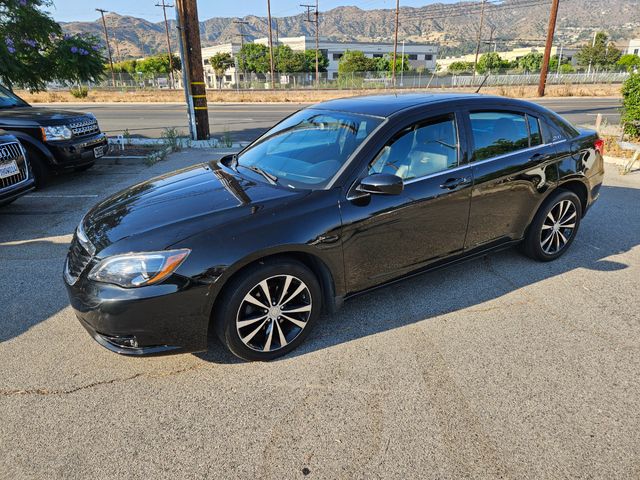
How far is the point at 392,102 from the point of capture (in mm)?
3744

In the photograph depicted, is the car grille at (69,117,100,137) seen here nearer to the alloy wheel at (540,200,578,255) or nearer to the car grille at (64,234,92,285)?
the car grille at (64,234,92,285)

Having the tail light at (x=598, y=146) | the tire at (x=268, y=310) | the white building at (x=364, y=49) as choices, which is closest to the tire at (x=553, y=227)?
the tail light at (x=598, y=146)

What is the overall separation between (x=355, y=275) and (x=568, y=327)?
1703mm

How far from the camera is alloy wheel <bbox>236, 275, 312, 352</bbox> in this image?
114 inches

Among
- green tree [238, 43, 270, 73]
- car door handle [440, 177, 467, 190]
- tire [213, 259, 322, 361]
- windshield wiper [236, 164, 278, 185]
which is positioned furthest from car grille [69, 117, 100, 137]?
green tree [238, 43, 270, 73]

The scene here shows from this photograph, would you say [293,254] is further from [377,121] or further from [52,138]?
[52,138]

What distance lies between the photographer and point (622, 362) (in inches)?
119

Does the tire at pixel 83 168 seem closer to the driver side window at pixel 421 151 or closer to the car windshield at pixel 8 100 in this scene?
the car windshield at pixel 8 100

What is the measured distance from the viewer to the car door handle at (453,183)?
351 cm

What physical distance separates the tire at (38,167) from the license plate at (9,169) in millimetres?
1949

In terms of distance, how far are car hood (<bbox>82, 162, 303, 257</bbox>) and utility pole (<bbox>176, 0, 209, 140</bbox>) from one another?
9026 mm

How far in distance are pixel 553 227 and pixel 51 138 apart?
7755 mm

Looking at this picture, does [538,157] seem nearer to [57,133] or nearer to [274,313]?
[274,313]

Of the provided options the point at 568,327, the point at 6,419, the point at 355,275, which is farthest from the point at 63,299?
the point at 568,327
